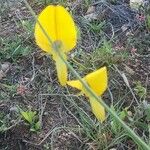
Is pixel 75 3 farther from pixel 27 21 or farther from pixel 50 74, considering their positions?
pixel 50 74

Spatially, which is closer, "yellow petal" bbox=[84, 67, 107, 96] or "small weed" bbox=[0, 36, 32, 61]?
"yellow petal" bbox=[84, 67, 107, 96]

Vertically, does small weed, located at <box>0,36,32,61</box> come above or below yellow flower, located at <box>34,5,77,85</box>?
below

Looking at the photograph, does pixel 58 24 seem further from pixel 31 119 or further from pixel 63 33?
pixel 31 119

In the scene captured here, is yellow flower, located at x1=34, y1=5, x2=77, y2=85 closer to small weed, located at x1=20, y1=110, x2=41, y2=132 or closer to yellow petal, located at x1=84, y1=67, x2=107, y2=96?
yellow petal, located at x1=84, y1=67, x2=107, y2=96

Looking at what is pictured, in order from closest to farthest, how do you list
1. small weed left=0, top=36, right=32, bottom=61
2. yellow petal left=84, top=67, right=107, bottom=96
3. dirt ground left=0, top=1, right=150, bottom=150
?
yellow petal left=84, top=67, right=107, bottom=96
dirt ground left=0, top=1, right=150, bottom=150
small weed left=0, top=36, right=32, bottom=61

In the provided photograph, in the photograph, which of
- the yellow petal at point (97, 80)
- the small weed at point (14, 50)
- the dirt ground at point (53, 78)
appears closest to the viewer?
the yellow petal at point (97, 80)

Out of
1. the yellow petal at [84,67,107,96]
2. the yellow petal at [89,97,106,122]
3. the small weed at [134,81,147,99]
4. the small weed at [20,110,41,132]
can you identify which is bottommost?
the small weed at [134,81,147,99]

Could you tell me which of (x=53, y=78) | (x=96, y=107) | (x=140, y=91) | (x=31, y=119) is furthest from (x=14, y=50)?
(x=96, y=107)

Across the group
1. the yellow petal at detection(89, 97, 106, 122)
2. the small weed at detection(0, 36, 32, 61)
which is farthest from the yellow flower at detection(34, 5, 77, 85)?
the small weed at detection(0, 36, 32, 61)

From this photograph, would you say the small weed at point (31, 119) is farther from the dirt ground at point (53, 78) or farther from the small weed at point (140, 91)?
the small weed at point (140, 91)

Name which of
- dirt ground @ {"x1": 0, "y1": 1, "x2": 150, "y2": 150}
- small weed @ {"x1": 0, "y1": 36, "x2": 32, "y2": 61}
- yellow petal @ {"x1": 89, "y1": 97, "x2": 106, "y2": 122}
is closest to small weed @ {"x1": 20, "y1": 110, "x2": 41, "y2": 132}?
dirt ground @ {"x1": 0, "y1": 1, "x2": 150, "y2": 150}

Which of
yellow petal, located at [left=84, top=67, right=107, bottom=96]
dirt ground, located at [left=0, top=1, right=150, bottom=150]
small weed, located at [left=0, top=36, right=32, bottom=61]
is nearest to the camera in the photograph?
yellow petal, located at [left=84, top=67, right=107, bottom=96]

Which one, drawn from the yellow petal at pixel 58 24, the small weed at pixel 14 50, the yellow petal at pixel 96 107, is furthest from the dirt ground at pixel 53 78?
the yellow petal at pixel 58 24
